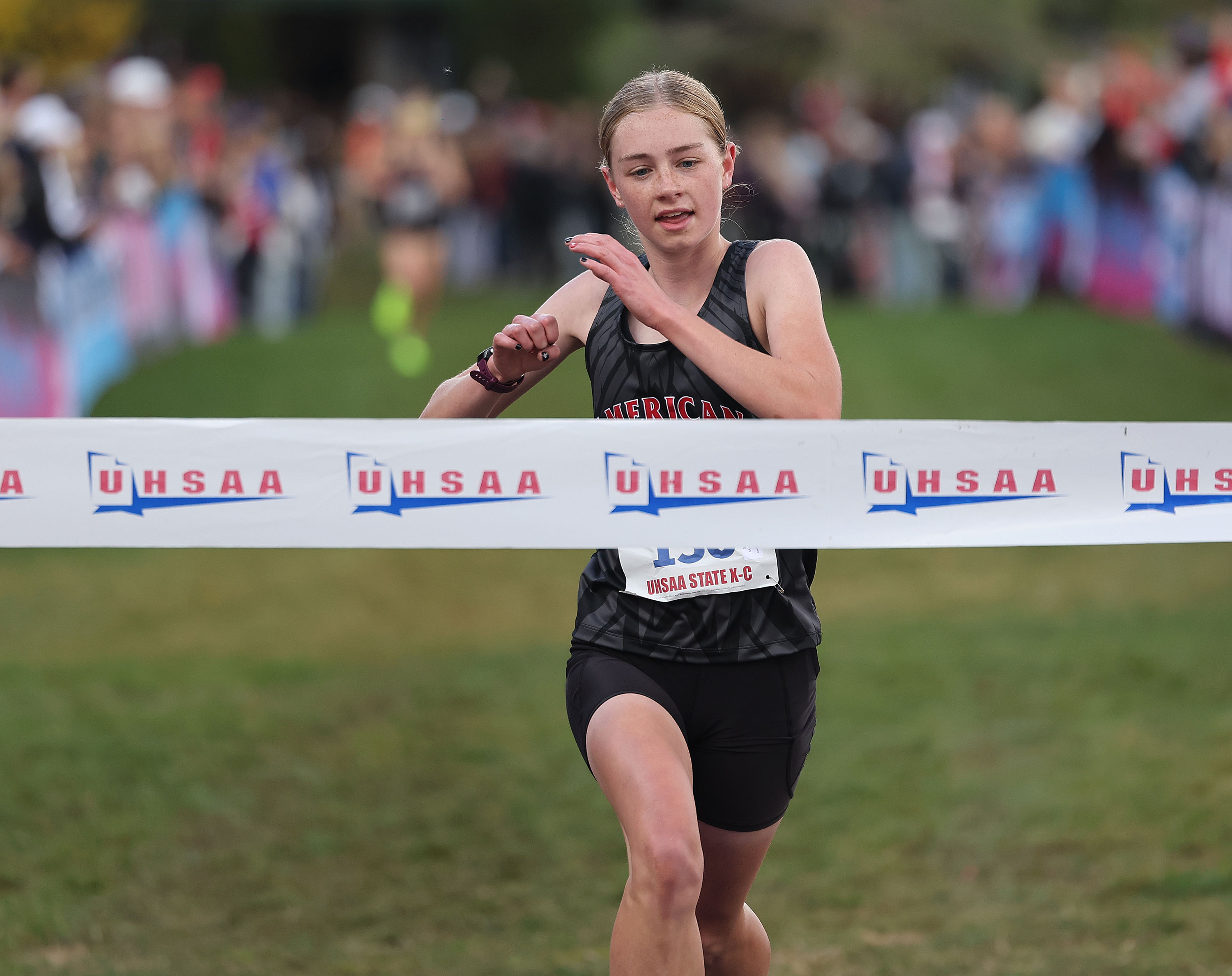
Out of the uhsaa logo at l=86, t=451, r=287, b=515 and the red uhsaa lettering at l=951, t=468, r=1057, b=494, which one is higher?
the uhsaa logo at l=86, t=451, r=287, b=515

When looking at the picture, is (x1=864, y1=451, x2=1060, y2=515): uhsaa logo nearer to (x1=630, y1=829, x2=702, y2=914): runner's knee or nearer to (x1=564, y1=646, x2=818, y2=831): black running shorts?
(x1=564, y1=646, x2=818, y2=831): black running shorts

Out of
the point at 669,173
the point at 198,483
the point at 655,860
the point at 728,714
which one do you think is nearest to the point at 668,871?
the point at 655,860

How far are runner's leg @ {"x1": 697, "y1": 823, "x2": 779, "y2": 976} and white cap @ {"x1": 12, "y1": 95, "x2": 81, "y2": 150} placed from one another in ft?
32.9

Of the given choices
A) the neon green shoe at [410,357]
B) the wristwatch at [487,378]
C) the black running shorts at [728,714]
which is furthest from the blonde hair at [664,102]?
the neon green shoe at [410,357]

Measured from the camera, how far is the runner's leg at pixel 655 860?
292 centimetres

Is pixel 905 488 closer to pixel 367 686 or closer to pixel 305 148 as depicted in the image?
pixel 367 686

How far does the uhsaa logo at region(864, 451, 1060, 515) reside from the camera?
123 inches

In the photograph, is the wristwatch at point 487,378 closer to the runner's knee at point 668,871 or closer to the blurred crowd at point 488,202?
the runner's knee at point 668,871

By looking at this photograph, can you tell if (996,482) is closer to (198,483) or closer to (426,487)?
(426,487)

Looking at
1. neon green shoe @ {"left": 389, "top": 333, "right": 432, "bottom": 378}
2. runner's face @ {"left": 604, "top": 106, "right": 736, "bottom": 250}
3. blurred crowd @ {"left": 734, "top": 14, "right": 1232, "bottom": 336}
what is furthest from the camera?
neon green shoe @ {"left": 389, "top": 333, "right": 432, "bottom": 378}

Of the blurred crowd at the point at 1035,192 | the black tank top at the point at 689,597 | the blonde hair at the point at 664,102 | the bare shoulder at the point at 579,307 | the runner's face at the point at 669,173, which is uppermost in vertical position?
the blurred crowd at the point at 1035,192

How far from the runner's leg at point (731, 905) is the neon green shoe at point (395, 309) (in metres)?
14.0

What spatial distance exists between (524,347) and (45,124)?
33.7ft

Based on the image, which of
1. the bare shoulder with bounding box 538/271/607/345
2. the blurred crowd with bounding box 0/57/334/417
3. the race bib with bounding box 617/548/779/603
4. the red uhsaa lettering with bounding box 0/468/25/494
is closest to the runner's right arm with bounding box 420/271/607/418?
the bare shoulder with bounding box 538/271/607/345
